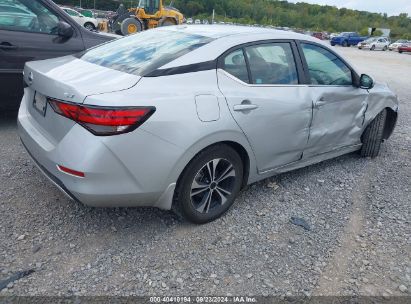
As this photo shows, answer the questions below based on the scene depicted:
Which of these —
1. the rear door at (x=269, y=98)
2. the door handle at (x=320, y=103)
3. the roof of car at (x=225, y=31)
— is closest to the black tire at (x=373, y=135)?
the door handle at (x=320, y=103)

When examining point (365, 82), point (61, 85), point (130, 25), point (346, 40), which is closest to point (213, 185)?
point (61, 85)

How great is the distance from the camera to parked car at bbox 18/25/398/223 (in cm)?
249

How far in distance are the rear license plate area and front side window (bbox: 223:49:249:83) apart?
55.6 inches

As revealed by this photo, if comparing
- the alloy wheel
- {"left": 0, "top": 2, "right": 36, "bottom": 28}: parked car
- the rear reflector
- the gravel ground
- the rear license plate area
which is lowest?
the gravel ground

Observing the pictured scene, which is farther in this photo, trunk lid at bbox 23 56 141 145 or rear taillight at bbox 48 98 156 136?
trunk lid at bbox 23 56 141 145

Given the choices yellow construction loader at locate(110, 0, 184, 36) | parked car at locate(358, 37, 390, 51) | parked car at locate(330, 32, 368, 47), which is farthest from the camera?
parked car at locate(330, 32, 368, 47)

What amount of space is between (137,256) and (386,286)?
1782 millimetres

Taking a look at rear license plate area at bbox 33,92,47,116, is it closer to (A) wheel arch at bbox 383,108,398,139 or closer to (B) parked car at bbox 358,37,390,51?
(A) wheel arch at bbox 383,108,398,139

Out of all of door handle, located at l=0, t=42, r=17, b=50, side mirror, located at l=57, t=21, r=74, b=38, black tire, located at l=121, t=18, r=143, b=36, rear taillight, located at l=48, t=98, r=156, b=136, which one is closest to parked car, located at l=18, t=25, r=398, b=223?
rear taillight, located at l=48, t=98, r=156, b=136

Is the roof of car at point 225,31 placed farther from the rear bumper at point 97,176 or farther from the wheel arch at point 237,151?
the rear bumper at point 97,176

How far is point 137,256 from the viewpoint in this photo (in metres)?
2.75

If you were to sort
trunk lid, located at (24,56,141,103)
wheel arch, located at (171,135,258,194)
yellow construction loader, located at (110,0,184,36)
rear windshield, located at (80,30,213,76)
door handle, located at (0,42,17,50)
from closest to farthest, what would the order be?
trunk lid, located at (24,56,141,103) < wheel arch, located at (171,135,258,194) < rear windshield, located at (80,30,213,76) < door handle, located at (0,42,17,50) < yellow construction loader, located at (110,0,184,36)

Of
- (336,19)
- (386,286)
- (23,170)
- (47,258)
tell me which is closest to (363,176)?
(386,286)

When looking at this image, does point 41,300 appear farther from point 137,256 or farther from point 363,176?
point 363,176
